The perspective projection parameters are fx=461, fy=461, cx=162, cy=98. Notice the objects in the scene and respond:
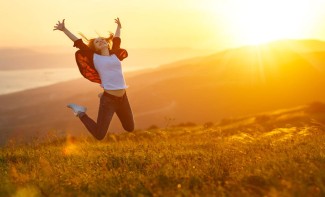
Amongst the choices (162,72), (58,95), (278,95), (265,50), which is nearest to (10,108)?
(58,95)

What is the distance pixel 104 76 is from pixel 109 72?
5.6 inches

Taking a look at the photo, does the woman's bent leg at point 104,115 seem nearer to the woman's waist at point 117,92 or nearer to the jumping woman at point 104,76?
the jumping woman at point 104,76

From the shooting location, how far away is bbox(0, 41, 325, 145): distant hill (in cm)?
9338

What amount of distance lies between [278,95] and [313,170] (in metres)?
92.3

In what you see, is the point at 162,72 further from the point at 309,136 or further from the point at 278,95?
the point at 309,136

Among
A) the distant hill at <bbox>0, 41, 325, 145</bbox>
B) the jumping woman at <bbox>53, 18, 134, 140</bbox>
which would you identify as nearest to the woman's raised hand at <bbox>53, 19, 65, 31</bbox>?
the jumping woman at <bbox>53, 18, 134, 140</bbox>

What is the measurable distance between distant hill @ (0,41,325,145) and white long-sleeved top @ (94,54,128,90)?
6295 centimetres

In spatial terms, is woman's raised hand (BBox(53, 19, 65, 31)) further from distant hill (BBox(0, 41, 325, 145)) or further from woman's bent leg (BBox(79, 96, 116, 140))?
distant hill (BBox(0, 41, 325, 145))

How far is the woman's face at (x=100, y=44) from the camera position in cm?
1028

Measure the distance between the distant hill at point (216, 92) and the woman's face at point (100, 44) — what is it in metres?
62.7

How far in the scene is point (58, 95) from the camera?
181 meters

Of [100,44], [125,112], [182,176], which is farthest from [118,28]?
[182,176]

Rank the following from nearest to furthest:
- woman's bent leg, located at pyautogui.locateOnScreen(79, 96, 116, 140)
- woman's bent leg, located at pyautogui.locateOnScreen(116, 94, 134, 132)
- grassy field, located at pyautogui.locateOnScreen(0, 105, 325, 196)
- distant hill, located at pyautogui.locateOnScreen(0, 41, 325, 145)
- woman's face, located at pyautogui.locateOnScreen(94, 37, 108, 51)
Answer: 1. grassy field, located at pyautogui.locateOnScreen(0, 105, 325, 196)
2. woman's bent leg, located at pyautogui.locateOnScreen(79, 96, 116, 140)
3. woman's bent leg, located at pyautogui.locateOnScreen(116, 94, 134, 132)
4. woman's face, located at pyautogui.locateOnScreen(94, 37, 108, 51)
5. distant hill, located at pyautogui.locateOnScreen(0, 41, 325, 145)

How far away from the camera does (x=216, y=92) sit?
110125mm
